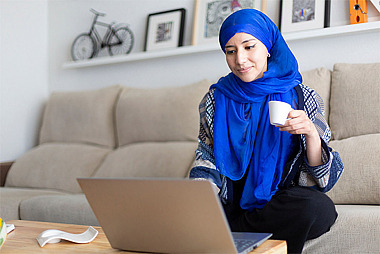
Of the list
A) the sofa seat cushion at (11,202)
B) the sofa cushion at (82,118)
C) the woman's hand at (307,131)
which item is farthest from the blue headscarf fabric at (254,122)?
the sofa cushion at (82,118)

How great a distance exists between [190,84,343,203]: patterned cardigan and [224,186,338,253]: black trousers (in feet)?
0.24

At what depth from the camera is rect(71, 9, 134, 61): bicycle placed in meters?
3.18

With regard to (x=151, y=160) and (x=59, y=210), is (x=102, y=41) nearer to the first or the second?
(x=151, y=160)

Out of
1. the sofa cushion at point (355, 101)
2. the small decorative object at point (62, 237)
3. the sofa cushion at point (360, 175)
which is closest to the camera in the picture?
the small decorative object at point (62, 237)

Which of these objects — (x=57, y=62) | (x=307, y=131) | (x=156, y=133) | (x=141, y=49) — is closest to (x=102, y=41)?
(x=141, y=49)

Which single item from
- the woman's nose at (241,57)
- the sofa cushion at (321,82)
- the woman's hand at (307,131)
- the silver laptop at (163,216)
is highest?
the woman's nose at (241,57)

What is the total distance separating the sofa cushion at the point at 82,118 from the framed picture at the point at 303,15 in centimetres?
115

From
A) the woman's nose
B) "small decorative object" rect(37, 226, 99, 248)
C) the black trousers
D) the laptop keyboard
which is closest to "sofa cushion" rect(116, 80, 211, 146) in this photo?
the woman's nose

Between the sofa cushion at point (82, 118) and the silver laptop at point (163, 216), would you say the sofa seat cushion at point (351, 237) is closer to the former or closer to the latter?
the silver laptop at point (163, 216)

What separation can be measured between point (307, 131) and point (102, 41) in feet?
7.32

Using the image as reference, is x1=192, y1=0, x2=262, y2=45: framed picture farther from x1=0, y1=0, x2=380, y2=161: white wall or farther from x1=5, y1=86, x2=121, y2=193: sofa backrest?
x1=5, y1=86, x2=121, y2=193: sofa backrest

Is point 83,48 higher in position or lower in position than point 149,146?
higher

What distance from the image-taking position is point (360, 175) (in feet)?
6.15

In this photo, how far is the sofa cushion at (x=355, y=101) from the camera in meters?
2.04
